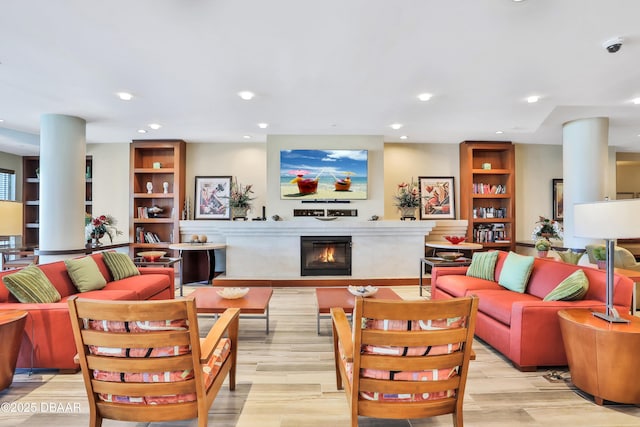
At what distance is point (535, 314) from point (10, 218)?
13.4 feet

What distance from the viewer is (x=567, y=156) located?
4949 mm

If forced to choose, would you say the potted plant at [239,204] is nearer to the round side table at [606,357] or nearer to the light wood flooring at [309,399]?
the light wood flooring at [309,399]

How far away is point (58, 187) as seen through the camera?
458 centimetres

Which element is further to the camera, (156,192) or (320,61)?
(156,192)

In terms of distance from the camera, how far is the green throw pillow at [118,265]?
385 centimetres

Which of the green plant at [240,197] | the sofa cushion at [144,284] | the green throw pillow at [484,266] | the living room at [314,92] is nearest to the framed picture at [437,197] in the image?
the living room at [314,92]

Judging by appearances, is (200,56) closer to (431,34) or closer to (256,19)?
(256,19)

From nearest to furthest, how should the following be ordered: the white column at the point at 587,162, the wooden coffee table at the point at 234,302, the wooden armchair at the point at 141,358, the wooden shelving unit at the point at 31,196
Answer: the wooden armchair at the point at 141,358
the wooden coffee table at the point at 234,302
the white column at the point at 587,162
the wooden shelving unit at the point at 31,196

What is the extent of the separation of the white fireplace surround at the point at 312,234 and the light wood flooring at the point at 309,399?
2806 mm

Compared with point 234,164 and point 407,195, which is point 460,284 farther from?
point 234,164

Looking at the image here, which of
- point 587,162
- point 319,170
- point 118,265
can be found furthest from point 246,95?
point 587,162

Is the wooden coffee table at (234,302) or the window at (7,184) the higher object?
the window at (7,184)

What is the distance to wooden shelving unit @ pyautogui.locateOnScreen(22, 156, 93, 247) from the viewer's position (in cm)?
664

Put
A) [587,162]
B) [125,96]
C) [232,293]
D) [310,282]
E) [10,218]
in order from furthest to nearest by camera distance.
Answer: [310,282], [587,162], [125,96], [232,293], [10,218]
